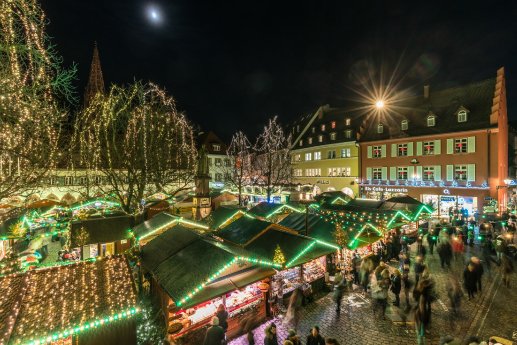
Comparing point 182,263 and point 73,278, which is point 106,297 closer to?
point 73,278

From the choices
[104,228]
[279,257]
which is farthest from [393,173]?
[104,228]

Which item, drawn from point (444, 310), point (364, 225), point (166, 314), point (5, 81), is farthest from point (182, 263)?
point (444, 310)

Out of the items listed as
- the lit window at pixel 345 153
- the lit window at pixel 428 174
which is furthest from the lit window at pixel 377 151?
the lit window at pixel 428 174

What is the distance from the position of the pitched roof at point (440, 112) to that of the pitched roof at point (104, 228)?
1221 inches

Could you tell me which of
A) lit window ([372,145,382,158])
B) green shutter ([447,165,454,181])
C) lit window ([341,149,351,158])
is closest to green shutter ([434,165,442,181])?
green shutter ([447,165,454,181])

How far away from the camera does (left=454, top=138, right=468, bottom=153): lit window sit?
26.5m

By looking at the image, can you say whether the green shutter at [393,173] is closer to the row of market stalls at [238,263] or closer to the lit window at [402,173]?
the lit window at [402,173]

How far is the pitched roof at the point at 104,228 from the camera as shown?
13430 millimetres

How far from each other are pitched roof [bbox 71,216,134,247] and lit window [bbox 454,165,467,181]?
A: 30.2 m

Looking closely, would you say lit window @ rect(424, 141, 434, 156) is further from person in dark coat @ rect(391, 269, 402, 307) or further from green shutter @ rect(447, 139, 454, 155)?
person in dark coat @ rect(391, 269, 402, 307)

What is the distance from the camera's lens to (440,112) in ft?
98.9

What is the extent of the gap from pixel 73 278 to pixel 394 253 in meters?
15.1

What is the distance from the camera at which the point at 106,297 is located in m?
5.52

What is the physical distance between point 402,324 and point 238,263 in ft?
19.2
